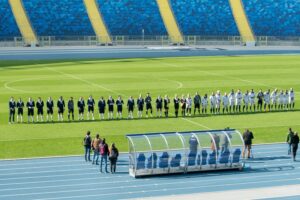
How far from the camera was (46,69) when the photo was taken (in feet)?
133

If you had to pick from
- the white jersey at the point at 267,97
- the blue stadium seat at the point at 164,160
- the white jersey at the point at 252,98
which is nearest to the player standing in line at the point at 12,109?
the blue stadium seat at the point at 164,160

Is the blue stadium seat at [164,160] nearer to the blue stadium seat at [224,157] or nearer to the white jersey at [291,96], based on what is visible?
the blue stadium seat at [224,157]

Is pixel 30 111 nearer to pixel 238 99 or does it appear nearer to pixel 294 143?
pixel 238 99

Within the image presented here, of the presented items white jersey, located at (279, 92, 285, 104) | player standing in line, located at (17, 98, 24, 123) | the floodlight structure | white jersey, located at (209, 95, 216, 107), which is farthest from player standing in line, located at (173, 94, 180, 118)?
the floodlight structure

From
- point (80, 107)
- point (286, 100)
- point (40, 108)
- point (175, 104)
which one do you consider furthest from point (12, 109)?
point (286, 100)

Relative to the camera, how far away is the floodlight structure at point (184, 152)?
18.1 metres

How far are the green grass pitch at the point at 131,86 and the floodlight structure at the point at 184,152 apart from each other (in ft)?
11.4

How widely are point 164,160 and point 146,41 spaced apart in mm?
38068

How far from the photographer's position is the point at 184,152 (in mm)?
18438

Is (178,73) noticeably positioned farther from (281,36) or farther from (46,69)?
(281,36)

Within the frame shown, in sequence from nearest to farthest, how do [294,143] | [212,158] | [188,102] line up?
[212,158], [294,143], [188,102]

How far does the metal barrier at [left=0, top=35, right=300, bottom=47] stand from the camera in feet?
176

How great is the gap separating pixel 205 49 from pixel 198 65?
929 cm

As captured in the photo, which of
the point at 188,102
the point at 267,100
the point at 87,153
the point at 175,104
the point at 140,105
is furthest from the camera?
the point at 267,100
